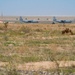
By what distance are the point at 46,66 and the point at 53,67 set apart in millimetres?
1025

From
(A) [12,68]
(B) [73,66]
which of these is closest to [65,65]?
(B) [73,66]

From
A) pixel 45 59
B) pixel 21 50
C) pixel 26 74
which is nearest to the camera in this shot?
pixel 26 74

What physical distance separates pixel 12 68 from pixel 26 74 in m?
2.89

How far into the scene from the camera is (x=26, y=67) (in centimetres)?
1728

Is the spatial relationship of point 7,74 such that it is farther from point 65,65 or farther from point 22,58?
point 22,58

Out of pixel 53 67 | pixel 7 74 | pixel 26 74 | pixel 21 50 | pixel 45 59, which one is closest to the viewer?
pixel 7 74

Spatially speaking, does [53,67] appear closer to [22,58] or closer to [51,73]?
[51,73]

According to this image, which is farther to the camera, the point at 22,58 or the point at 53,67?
the point at 22,58

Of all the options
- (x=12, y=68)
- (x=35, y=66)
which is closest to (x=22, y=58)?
(x=35, y=66)

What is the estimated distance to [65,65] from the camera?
58.4 ft

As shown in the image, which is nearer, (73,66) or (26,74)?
(26,74)

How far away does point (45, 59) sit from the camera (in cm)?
1992

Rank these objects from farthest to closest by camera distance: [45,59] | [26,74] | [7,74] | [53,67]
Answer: [45,59] → [53,67] → [26,74] → [7,74]

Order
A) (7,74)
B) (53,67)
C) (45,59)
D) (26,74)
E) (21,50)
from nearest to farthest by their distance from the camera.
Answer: (7,74) < (26,74) < (53,67) < (45,59) < (21,50)
